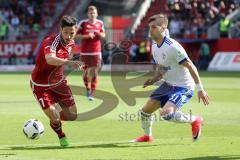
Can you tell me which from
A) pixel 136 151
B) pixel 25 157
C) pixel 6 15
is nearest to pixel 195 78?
pixel 136 151

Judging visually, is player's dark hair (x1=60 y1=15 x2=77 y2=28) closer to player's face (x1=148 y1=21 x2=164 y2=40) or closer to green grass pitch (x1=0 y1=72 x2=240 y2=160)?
player's face (x1=148 y1=21 x2=164 y2=40)

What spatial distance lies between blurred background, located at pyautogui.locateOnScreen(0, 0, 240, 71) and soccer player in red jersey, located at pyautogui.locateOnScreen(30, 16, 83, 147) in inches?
967

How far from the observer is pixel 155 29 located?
Answer: 11234mm

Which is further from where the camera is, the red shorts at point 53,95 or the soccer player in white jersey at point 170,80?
the red shorts at point 53,95

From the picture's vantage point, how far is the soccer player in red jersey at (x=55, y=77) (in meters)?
11.2

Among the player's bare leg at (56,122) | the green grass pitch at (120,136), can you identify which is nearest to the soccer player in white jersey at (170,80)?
the green grass pitch at (120,136)

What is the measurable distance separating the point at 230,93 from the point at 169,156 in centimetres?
1262

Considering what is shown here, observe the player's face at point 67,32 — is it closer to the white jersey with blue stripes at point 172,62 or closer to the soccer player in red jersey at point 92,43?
the white jersey with blue stripes at point 172,62

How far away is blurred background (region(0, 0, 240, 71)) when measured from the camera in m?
39.3

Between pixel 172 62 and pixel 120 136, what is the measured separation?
7.15 ft

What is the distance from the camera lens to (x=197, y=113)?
16812 millimetres

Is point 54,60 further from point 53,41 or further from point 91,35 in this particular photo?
point 91,35

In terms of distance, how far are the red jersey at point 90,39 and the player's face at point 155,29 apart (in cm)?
961

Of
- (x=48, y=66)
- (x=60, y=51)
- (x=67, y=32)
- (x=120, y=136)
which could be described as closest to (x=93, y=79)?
(x=120, y=136)
